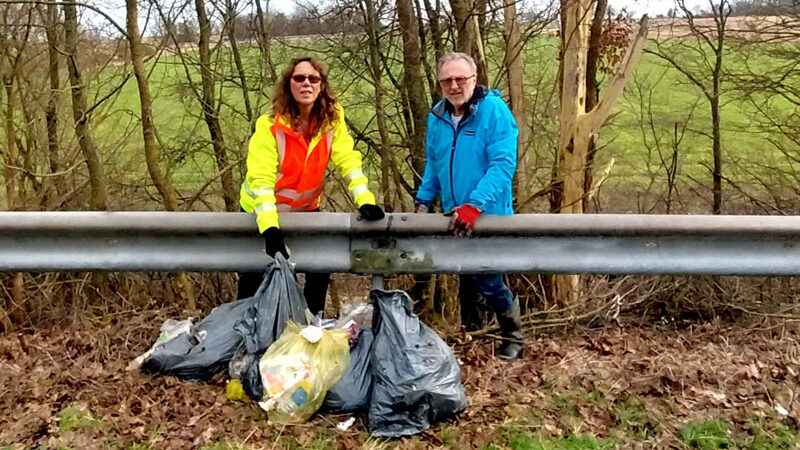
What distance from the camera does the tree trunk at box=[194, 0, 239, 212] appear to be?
802 cm

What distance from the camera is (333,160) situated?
3.96 meters

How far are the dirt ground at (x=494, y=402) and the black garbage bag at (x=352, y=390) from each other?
0.06 m

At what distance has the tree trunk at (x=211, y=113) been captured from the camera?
8023 mm

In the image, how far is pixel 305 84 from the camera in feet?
12.2

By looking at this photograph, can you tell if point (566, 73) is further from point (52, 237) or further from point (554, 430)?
point (52, 237)

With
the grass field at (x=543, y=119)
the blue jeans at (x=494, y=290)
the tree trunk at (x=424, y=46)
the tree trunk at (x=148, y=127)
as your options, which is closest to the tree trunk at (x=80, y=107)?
the tree trunk at (x=148, y=127)

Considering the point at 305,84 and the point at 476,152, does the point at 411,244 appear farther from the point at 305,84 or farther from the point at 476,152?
the point at 305,84

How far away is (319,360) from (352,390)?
0.19 m

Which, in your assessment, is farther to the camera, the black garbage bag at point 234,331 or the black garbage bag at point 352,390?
the black garbage bag at point 234,331

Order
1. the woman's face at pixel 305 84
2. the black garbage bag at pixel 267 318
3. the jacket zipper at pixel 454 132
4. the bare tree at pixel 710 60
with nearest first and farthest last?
the black garbage bag at pixel 267 318, the woman's face at pixel 305 84, the jacket zipper at pixel 454 132, the bare tree at pixel 710 60

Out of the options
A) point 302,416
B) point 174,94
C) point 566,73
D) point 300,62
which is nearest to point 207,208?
point 174,94

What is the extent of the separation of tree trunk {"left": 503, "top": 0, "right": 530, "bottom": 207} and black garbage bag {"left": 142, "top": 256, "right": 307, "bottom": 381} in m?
3.28

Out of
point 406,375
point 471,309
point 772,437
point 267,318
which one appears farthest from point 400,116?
point 772,437

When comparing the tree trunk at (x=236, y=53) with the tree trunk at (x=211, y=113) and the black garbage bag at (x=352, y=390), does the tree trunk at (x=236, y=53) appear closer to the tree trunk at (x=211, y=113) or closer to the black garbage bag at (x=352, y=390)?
the tree trunk at (x=211, y=113)
